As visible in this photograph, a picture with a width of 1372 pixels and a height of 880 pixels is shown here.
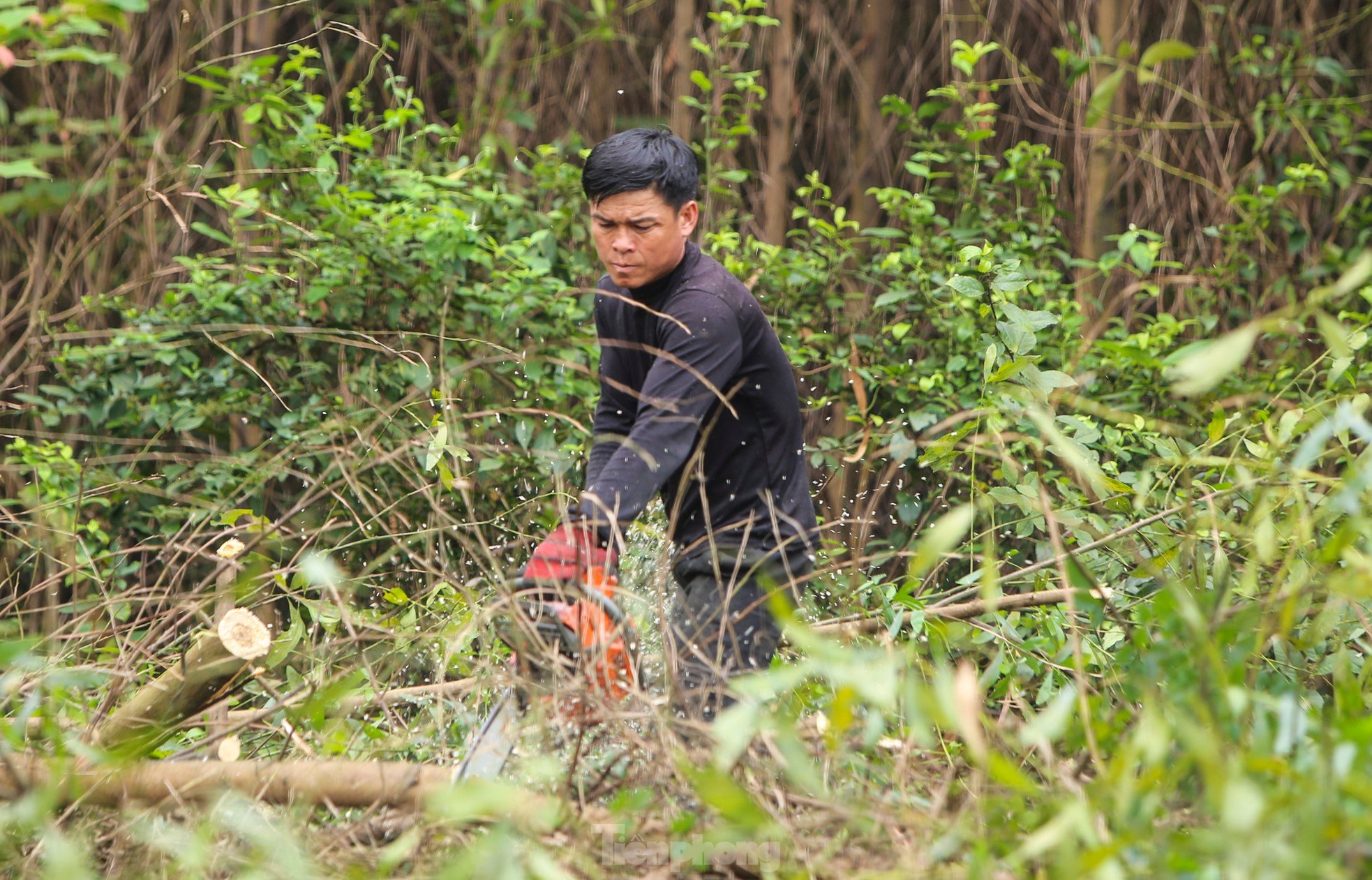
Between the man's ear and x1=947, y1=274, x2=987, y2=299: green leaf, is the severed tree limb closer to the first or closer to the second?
x1=947, y1=274, x2=987, y2=299: green leaf

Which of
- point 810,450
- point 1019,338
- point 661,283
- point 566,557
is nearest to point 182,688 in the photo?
point 566,557

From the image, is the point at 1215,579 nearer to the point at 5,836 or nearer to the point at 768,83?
the point at 5,836

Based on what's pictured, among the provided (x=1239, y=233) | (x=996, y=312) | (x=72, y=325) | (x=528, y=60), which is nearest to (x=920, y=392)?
(x=996, y=312)

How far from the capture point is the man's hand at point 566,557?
2104 millimetres

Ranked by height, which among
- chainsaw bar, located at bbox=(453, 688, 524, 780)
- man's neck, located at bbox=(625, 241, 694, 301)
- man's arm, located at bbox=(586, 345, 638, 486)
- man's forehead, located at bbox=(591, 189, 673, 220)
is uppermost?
man's forehead, located at bbox=(591, 189, 673, 220)

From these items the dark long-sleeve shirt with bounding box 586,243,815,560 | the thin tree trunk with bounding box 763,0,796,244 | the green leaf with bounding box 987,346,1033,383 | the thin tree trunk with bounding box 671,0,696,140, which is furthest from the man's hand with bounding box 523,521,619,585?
the thin tree trunk with bounding box 671,0,696,140

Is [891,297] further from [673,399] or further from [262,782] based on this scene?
[262,782]

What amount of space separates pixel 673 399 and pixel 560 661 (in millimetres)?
637

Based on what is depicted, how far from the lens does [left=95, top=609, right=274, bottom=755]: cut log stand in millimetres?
2342

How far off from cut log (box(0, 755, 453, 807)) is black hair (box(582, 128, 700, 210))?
4.19 feet

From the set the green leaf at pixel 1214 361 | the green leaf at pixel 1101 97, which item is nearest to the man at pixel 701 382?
the green leaf at pixel 1101 97

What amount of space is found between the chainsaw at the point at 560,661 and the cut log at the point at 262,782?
9 cm

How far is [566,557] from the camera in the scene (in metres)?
2.28

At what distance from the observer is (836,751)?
186 cm
